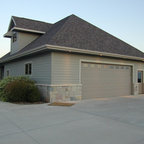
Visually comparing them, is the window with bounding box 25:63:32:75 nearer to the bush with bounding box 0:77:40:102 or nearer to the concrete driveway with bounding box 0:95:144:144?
the bush with bounding box 0:77:40:102

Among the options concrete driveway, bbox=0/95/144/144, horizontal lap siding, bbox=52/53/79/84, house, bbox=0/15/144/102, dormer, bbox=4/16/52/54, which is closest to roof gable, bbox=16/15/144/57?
house, bbox=0/15/144/102

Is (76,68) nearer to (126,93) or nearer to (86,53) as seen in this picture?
(86,53)

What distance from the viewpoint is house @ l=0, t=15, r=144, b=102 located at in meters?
9.77

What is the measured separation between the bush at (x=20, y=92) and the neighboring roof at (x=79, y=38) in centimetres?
273

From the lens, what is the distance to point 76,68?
10492mm

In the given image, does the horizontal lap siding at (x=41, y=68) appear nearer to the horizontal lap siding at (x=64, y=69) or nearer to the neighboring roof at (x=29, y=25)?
the horizontal lap siding at (x=64, y=69)

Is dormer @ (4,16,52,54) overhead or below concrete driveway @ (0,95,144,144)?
overhead

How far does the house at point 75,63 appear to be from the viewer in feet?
32.0

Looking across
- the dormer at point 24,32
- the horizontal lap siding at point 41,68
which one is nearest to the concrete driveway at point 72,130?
the horizontal lap siding at point 41,68

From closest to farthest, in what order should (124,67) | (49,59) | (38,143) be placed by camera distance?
(38,143) → (49,59) → (124,67)

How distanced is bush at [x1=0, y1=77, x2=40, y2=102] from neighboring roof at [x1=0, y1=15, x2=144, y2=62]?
2733 mm

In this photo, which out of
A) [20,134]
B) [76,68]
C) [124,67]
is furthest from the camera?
[124,67]

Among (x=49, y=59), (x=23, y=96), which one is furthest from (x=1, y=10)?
(x=23, y=96)

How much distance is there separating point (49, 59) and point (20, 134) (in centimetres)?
611
